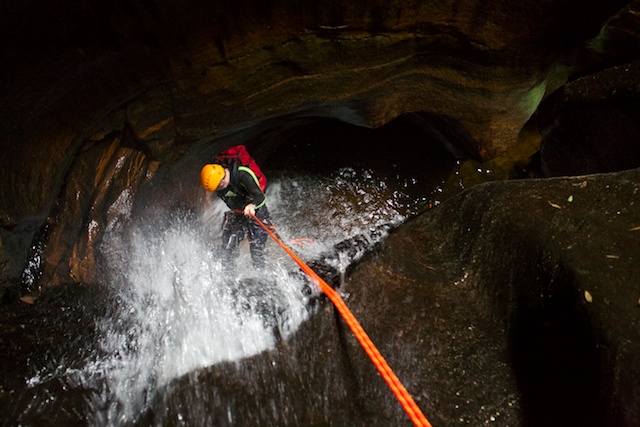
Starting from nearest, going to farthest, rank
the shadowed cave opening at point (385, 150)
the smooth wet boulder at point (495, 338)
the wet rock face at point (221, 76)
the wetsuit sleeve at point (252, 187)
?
1. the smooth wet boulder at point (495, 338)
2. the wet rock face at point (221, 76)
3. the wetsuit sleeve at point (252, 187)
4. the shadowed cave opening at point (385, 150)

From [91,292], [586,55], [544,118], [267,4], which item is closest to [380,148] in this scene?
[544,118]

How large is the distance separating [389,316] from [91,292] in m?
2.77

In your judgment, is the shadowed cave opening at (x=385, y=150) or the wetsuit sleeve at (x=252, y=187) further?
the shadowed cave opening at (x=385, y=150)

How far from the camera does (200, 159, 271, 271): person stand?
13.8 ft

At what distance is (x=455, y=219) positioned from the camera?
11.2ft

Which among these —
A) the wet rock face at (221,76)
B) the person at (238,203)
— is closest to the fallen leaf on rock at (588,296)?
the wet rock face at (221,76)

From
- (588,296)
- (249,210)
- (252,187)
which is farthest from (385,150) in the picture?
(588,296)

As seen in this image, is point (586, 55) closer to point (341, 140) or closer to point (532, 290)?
point (341, 140)

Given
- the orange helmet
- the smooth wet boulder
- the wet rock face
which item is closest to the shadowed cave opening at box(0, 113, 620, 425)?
the wet rock face

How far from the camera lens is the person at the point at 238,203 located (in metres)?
4.22

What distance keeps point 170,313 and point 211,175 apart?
1.53m

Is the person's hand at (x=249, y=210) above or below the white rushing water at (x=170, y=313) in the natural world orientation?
above

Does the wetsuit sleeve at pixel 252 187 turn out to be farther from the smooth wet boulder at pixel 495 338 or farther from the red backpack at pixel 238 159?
the smooth wet boulder at pixel 495 338

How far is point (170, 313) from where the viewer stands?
130 inches
